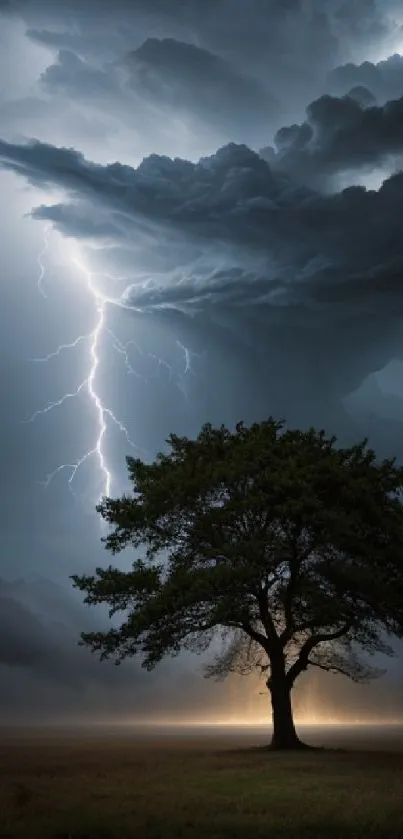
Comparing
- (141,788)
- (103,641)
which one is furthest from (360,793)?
(103,641)

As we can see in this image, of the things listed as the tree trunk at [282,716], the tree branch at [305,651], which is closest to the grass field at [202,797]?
the tree trunk at [282,716]

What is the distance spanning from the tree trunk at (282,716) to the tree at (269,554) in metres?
0.05

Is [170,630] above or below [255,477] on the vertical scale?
below

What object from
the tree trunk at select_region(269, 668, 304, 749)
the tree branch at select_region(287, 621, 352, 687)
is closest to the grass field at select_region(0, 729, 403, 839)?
the tree trunk at select_region(269, 668, 304, 749)

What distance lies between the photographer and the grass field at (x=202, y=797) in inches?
596

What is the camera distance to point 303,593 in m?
37.7

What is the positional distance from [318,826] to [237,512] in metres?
22.3

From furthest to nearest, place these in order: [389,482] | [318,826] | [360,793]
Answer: [389,482] → [360,793] → [318,826]

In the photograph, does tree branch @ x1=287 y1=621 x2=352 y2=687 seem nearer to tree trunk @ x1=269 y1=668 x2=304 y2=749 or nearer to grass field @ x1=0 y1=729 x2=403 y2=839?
tree trunk @ x1=269 y1=668 x2=304 y2=749

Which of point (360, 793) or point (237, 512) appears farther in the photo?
point (237, 512)

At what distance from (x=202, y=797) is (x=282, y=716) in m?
20.3

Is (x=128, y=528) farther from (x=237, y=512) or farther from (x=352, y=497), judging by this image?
(x=352, y=497)

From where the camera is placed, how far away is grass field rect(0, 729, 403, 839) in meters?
15.1

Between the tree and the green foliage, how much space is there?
0.06 m
